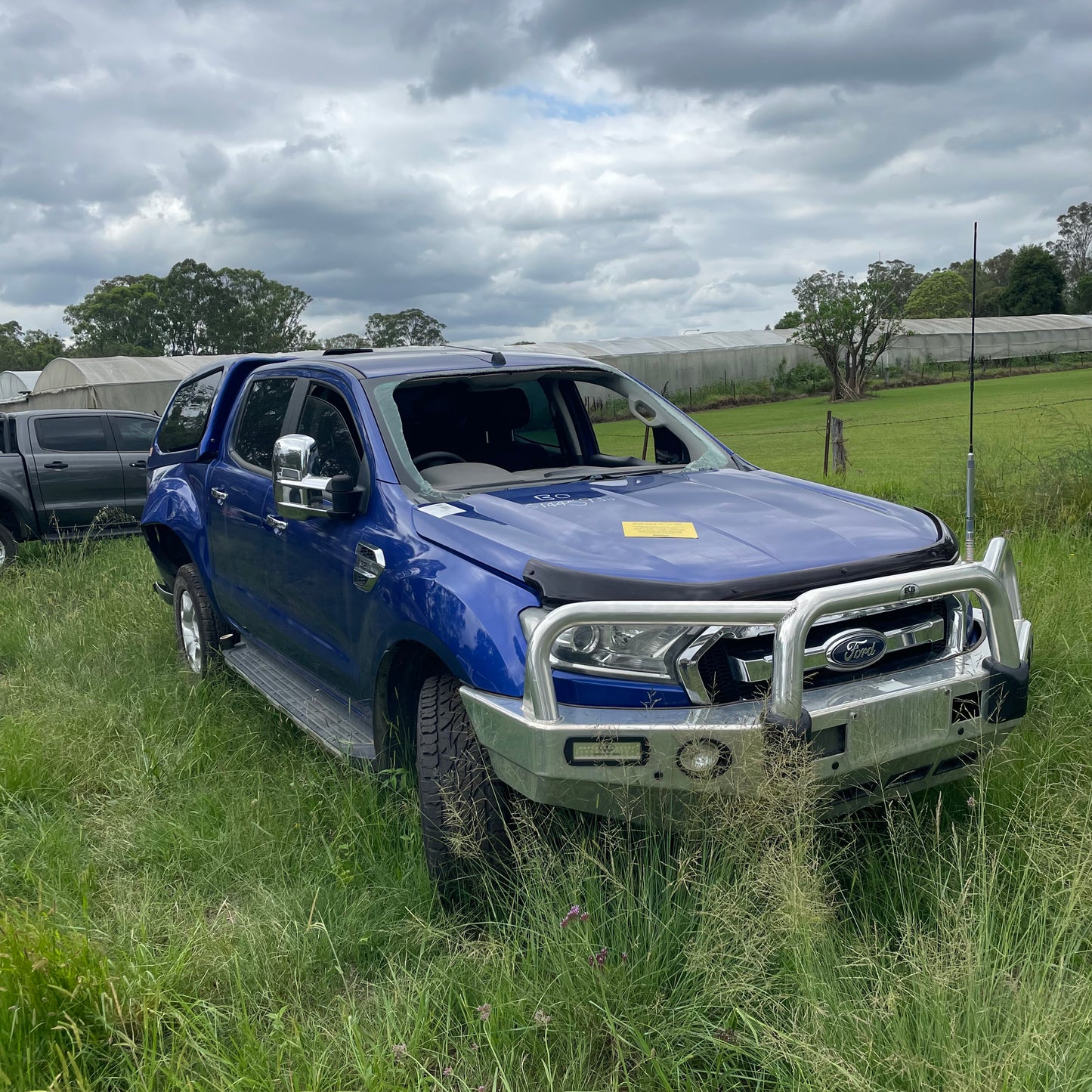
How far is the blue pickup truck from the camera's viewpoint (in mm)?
2596

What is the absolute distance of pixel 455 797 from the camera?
9.58 feet

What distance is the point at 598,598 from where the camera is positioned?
2773mm

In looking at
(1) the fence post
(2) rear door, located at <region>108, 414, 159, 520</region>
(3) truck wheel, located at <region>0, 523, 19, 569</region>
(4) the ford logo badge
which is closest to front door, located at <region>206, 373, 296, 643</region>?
(4) the ford logo badge

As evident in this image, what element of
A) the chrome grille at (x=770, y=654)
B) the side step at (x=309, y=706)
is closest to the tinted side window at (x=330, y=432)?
the side step at (x=309, y=706)

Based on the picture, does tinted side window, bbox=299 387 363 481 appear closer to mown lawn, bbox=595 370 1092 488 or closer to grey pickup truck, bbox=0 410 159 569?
mown lawn, bbox=595 370 1092 488

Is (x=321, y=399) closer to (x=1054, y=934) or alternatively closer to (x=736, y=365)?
(x=1054, y=934)

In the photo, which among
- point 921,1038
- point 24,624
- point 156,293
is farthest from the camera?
point 156,293

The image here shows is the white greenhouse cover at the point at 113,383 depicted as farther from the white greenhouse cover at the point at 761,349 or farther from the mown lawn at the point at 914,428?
the mown lawn at the point at 914,428

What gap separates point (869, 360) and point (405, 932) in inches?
1736

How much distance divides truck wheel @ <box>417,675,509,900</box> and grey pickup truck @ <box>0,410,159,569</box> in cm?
785

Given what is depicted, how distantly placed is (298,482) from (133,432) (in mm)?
8630

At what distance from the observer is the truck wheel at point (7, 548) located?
395 inches

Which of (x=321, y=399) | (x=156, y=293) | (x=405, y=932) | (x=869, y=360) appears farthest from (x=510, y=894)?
(x=156, y=293)

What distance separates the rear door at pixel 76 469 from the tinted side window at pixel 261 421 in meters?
5.75
